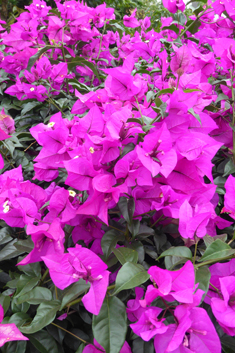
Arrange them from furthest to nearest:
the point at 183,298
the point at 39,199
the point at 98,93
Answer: the point at 98,93
the point at 39,199
the point at 183,298

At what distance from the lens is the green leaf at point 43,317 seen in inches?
18.6

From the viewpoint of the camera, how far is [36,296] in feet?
1.83

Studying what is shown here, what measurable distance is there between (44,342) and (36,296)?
0.31ft

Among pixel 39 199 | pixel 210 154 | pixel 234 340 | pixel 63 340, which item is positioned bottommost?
pixel 63 340

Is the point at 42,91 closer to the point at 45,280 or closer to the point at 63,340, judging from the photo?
the point at 45,280

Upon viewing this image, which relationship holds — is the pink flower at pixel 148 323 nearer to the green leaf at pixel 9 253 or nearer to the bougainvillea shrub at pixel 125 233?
the bougainvillea shrub at pixel 125 233

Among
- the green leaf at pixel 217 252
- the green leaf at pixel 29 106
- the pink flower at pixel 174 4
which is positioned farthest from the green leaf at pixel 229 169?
the pink flower at pixel 174 4

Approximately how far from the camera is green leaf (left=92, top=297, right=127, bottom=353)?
0.43m

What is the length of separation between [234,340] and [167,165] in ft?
1.21

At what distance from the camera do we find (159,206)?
546mm

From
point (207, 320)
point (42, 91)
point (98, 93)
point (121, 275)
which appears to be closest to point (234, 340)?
point (207, 320)

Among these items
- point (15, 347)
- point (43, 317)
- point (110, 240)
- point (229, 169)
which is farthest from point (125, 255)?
point (229, 169)

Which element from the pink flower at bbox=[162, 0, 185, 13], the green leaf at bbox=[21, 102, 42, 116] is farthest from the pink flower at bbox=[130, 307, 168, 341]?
the pink flower at bbox=[162, 0, 185, 13]

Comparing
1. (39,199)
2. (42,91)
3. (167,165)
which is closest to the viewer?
(167,165)
